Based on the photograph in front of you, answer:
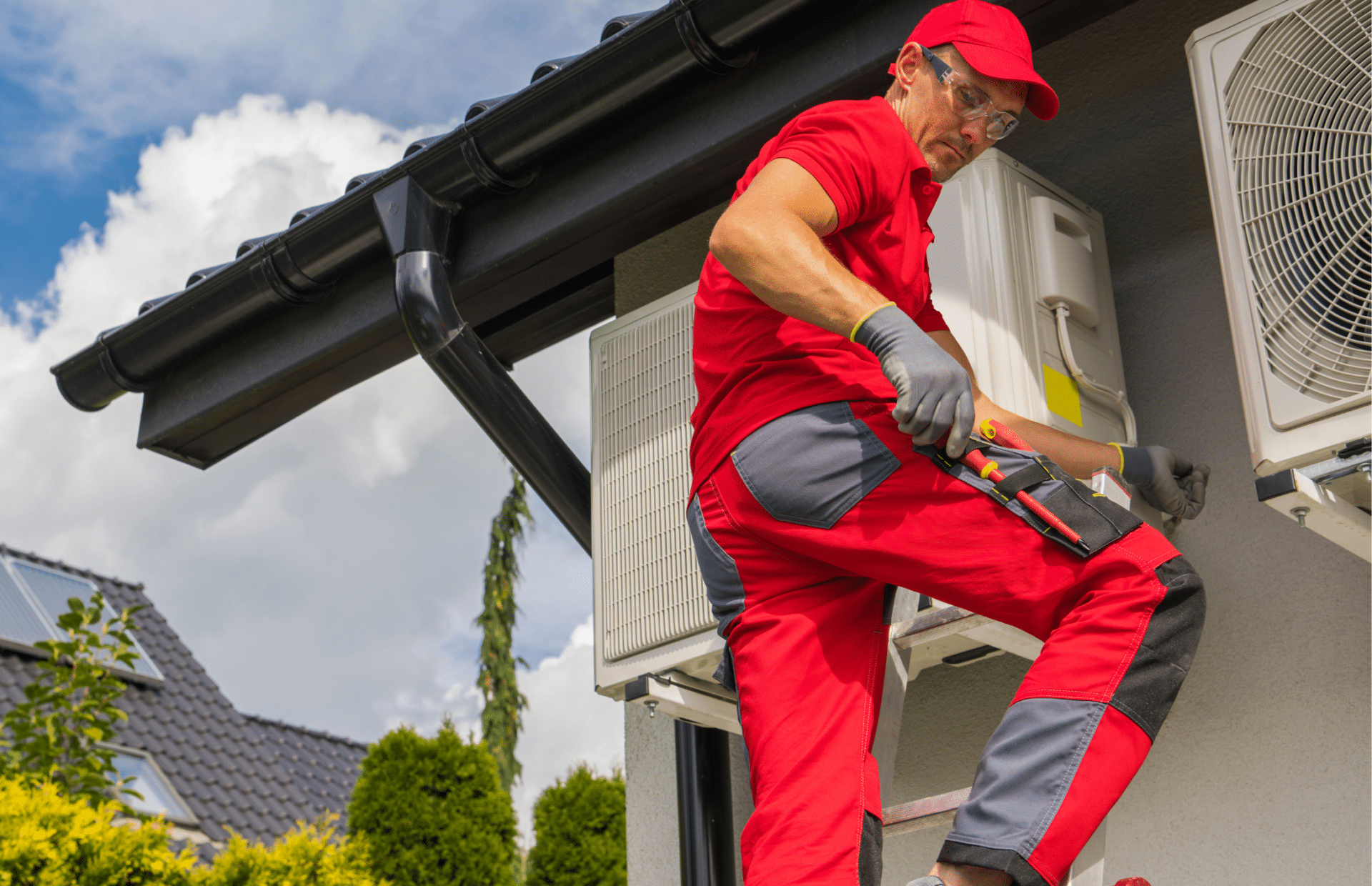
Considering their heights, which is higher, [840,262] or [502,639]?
[502,639]

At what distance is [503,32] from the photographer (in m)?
4.93

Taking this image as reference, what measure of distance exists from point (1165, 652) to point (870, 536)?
13.6 inches

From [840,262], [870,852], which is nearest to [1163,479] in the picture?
[840,262]

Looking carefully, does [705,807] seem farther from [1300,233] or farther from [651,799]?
[1300,233]

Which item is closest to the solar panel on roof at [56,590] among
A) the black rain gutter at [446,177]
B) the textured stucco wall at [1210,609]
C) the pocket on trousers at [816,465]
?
the black rain gutter at [446,177]

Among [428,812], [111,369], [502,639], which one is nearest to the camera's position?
[111,369]

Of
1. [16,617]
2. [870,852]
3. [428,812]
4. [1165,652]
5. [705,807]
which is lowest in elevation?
[870,852]

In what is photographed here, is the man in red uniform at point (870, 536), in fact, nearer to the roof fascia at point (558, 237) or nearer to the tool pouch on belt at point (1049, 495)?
the tool pouch on belt at point (1049, 495)

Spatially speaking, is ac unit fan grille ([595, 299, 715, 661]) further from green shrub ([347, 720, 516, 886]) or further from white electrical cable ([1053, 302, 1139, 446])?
green shrub ([347, 720, 516, 886])

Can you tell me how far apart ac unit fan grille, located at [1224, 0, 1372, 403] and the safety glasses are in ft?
2.32

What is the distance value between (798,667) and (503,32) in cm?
382

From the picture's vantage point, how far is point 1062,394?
8.84 feet

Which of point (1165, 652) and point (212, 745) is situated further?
point (212, 745)

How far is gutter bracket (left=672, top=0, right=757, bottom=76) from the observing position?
3.08 meters
